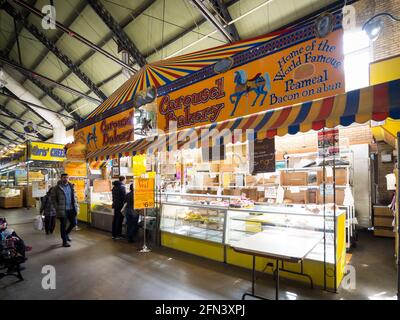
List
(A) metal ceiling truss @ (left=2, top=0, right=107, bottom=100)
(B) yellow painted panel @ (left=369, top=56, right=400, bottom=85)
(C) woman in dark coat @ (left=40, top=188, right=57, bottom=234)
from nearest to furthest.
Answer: (B) yellow painted panel @ (left=369, top=56, right=400, bottom=85) → (C) woman in dark coat @ (left=40, top=188, right=57, bottom=234) → (A) metal ceiling truss @ (left=2, top=0, right=107, bottom=100)

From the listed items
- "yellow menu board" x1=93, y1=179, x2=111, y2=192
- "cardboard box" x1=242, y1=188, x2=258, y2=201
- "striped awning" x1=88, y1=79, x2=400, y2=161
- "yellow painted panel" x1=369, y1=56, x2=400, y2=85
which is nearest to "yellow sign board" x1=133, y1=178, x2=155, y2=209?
"striped awning" x1=88, y1=79, x2=400, y2=161

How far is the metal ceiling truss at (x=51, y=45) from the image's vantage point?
410 inches

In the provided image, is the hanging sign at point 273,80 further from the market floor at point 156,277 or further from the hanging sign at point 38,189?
the hanging sign at point 38,189

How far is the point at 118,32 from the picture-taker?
34.3 ft

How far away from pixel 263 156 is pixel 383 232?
5.53m

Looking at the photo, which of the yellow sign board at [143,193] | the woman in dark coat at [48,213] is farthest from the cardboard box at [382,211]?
the woman in dark coat at [48,213]

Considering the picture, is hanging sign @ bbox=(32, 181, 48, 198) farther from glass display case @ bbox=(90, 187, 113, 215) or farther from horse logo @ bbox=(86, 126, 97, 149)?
horse logo @ bbox=(86, 126, 97, 149)

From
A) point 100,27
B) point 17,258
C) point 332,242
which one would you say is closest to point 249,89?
point 332,242

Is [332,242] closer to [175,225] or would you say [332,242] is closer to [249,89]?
[249,89]

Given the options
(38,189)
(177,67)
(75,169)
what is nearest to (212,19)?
(177,67)

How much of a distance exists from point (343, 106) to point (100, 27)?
11.4 metres

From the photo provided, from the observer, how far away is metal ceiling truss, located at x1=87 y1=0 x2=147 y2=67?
31.9 feet

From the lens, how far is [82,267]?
4.74 m

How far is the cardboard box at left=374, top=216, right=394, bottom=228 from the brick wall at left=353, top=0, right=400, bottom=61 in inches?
198
